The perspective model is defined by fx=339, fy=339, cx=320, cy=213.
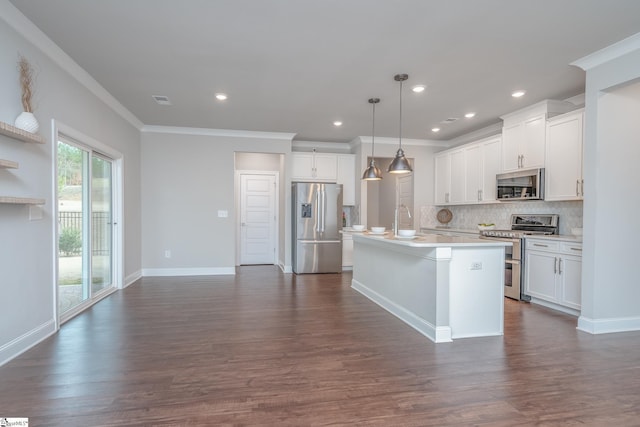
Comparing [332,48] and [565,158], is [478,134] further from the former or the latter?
[332,48]

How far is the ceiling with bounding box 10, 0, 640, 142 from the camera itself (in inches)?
97.0

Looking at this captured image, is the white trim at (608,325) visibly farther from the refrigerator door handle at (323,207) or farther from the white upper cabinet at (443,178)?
the refrigerator door handle at (323,207)

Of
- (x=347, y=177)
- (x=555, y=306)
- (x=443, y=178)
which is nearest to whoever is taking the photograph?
(x=555, y=306)

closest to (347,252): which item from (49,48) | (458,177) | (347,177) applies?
→ (347,177)

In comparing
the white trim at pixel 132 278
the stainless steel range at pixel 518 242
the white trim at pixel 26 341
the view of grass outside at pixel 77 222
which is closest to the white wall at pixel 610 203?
the stainless steel range at pixel 518 242

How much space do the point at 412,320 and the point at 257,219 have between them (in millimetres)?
4726

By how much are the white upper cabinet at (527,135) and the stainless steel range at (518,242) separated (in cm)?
78

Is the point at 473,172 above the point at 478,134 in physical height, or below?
below

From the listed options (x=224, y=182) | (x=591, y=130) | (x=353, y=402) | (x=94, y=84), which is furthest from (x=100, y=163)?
(x=591, y=130)

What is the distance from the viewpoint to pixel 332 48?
3.04 meters

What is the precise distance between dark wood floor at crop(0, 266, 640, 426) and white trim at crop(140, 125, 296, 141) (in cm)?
323

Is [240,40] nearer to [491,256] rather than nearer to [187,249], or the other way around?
[491,256]

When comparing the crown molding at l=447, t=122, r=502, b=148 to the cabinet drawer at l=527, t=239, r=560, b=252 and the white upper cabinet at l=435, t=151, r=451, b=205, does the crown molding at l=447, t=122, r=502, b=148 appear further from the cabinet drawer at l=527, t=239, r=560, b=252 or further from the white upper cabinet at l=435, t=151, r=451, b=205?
the cabinet drawer at l=527, t=239, r=560, b=252

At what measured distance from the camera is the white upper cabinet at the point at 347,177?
268 inches
